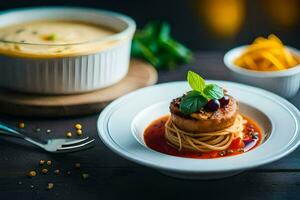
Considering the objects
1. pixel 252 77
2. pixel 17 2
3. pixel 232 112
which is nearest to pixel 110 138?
pixel 232 112

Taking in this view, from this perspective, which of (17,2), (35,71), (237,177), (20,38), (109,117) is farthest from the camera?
Result: (17,2)

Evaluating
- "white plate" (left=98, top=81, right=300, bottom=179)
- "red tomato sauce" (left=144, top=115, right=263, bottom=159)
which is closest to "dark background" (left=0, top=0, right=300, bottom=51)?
"white plate" (left=98, top=81, right=300, bottom=179)

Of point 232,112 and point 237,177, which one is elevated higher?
point 232,112

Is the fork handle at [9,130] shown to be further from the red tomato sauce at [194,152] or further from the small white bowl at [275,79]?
the small white bowl at [275,79]

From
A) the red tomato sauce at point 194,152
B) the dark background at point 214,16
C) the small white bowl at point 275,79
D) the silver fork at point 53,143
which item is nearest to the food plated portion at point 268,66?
the small white bowl at point 275,79

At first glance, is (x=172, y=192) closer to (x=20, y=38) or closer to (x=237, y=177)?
(x=237, y=177)

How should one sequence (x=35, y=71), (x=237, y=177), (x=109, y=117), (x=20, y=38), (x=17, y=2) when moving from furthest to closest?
(x=17, y=2) → (x=20, y=38) → (x=35, y=71) → (x=109, y=117) → (x=237, y=177)

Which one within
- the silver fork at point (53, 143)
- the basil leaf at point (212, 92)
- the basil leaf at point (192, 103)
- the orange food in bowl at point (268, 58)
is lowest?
the silver fork at point (53, 143)

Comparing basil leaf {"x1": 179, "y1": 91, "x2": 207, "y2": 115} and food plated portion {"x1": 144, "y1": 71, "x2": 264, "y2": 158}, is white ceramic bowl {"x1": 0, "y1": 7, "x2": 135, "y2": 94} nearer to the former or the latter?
food plated portion {"x1": 144, "y1": 71, "x2": 264, "y2": 158}
